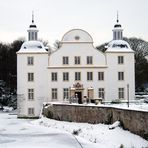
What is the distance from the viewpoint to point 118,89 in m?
52.4

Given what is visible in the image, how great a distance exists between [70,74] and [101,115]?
924 inches

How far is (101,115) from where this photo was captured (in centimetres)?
Result: 2911

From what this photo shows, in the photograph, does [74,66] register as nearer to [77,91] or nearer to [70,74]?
[70,74]

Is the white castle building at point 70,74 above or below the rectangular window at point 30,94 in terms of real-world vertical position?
above

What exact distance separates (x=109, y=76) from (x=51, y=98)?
7.12 metres

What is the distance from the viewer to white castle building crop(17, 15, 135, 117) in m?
52.1

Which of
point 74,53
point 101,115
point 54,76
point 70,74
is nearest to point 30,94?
point 54,76

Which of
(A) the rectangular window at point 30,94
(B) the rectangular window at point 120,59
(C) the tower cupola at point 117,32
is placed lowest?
(A) the rectangular window at point 30,94

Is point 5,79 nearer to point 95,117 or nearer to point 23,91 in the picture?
point 23,91

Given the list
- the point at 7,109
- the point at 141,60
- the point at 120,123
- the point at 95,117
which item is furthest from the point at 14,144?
the point at 141,60

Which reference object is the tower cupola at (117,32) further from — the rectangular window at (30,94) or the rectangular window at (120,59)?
the rectangular window at (30,94)

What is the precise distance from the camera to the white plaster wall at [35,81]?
171ft

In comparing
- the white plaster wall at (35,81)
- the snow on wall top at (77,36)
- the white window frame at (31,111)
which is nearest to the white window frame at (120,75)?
the snow on wall top at (77,36)

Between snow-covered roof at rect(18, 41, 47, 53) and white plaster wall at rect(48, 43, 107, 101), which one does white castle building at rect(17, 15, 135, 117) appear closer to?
white plaster wall at rect(48, 43, 107, 101)
